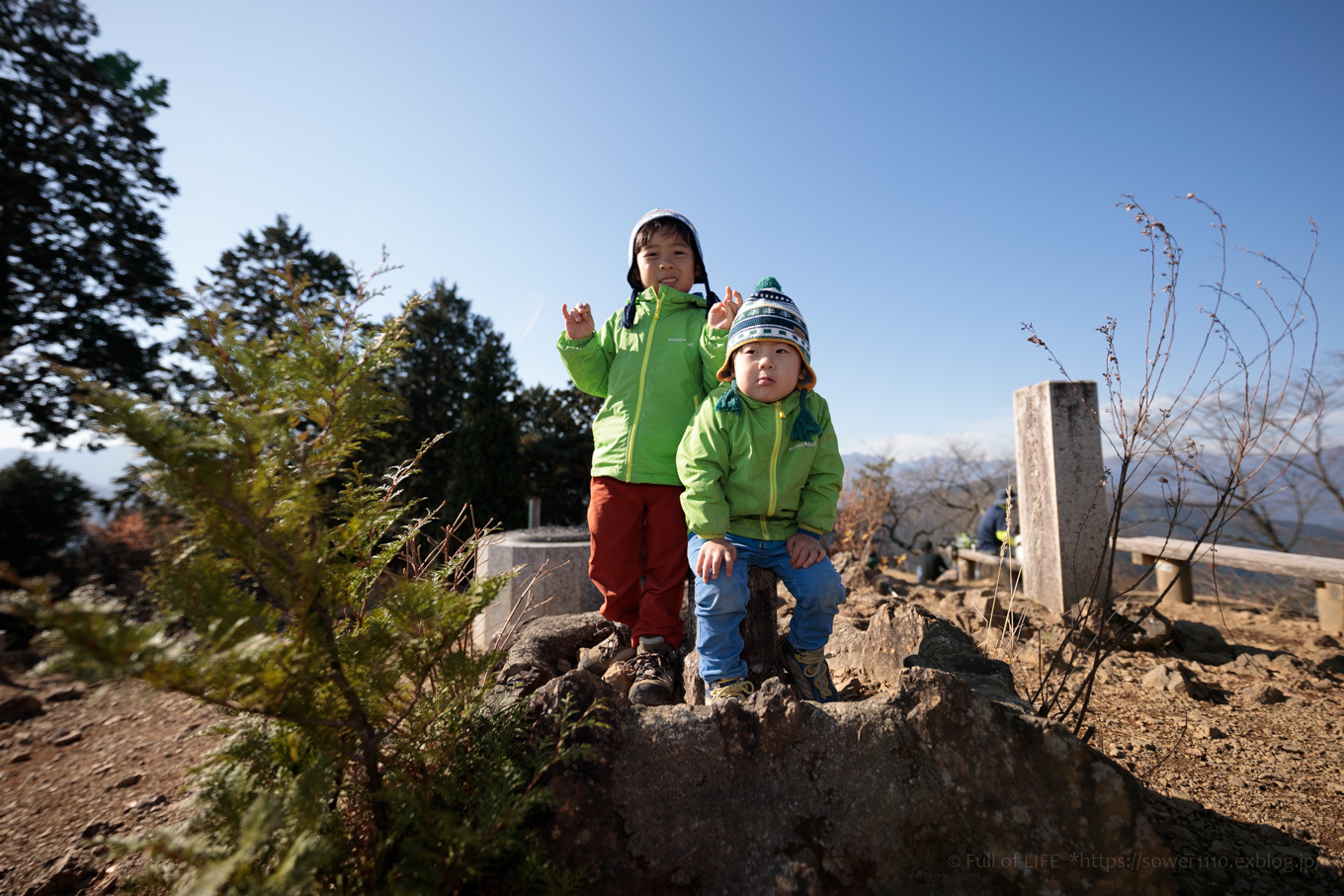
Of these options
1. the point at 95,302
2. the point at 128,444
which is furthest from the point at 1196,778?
the point at 95,302

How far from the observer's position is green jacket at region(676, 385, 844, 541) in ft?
7.79

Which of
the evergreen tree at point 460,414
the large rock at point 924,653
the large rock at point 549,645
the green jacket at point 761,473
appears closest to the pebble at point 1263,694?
the large rock at point 924,653

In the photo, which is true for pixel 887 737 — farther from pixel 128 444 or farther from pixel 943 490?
pixel 943 490

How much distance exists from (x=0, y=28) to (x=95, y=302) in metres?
3.72

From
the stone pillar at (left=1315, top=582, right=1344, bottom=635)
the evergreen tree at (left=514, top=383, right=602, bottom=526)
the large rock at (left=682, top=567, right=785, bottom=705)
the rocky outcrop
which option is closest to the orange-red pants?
the large rock at (left=682, top=567, right=785, bottom=705)

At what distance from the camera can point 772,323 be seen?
2336 millimetres

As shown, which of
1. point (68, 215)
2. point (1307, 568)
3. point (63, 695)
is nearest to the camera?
point (1307, 568)

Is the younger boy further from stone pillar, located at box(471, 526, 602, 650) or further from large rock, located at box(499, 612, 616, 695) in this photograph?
stone pillar, located at box(471, 526, 602, 650)

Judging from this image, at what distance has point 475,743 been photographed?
1519 mm

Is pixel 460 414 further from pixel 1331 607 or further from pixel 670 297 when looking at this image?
pixel 1331 607

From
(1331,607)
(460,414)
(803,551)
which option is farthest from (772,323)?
(460,414)

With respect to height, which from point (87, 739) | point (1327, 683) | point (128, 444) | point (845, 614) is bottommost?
point (87, 739)

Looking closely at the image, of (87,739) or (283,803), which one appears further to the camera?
(87,739)

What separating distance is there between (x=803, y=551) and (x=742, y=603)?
326 millimetres
